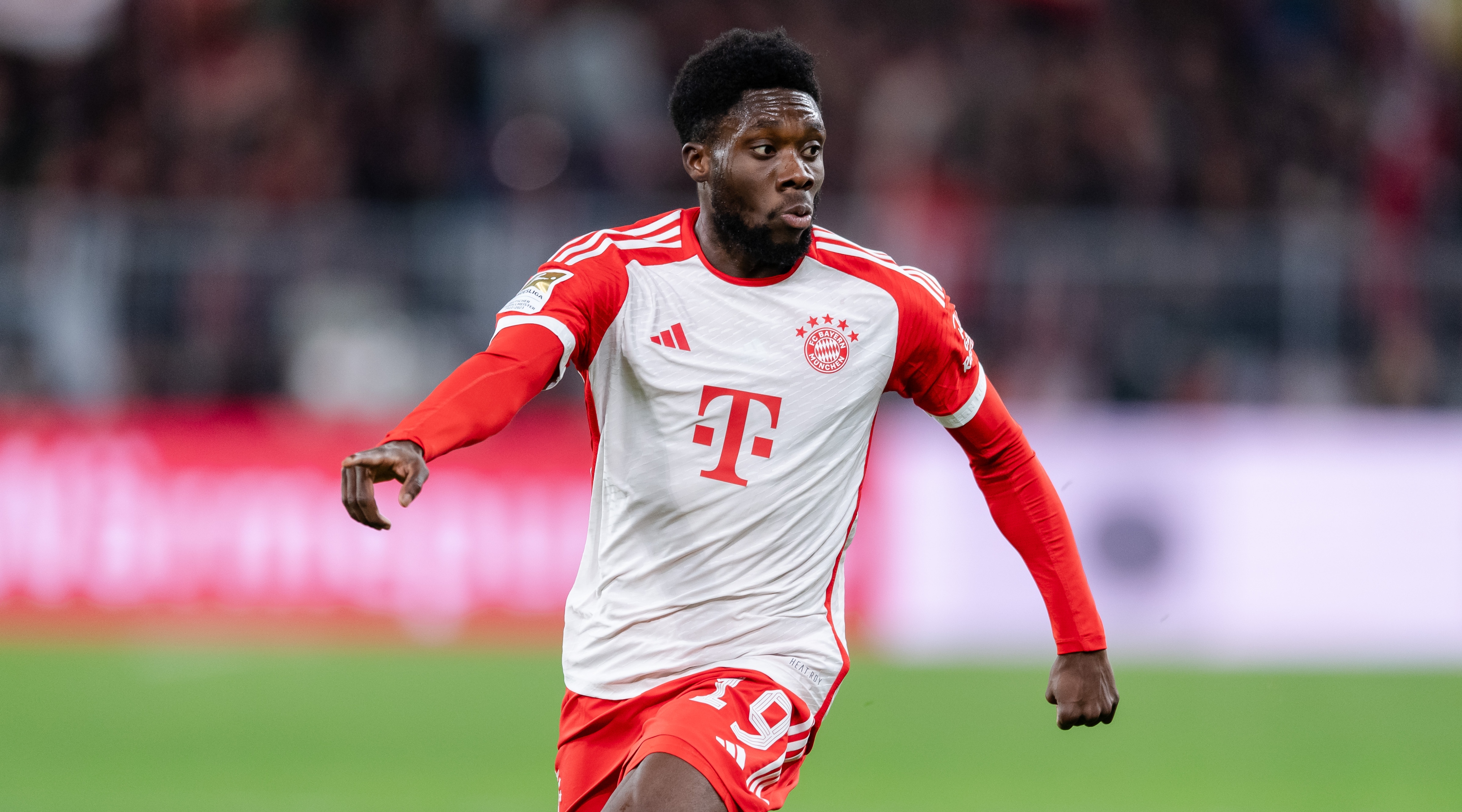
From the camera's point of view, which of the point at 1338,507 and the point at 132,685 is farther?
the point at 1338,507

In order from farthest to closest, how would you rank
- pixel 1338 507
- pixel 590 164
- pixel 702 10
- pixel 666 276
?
1. pixel 702 10
2. pixel 590 164
3. pixel 1338 507
4. pixel 666 276

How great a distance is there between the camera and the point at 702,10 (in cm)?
1458

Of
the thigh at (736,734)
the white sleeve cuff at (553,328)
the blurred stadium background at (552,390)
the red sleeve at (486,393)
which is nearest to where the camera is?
the red sleeve at (486,393)

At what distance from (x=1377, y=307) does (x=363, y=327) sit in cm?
707

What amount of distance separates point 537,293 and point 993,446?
4.00 feet

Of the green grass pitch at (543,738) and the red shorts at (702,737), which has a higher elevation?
the red shorts at (702,737)

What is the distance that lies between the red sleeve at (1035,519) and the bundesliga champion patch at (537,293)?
3.53ft

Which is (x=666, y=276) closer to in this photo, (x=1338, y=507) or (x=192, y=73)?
(x=1338, y=507)

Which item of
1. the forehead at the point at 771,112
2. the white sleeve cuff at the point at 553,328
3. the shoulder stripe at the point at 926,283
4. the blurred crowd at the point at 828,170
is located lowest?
the white sleeve cuff at the point at 553,328

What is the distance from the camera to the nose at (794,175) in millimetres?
4121

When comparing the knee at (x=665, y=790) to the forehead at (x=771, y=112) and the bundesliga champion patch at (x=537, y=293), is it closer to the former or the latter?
the bundesliga champion patch at (x=537, y=293)

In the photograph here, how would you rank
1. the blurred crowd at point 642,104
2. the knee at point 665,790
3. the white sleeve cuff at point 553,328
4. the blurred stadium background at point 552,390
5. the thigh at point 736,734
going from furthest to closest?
the blurred crowd at point 642,104
the blurred stadium background at point 552,390
the white sleeve cuff at point 553,328
the thigh at point 736,734
the knee at point 665,790

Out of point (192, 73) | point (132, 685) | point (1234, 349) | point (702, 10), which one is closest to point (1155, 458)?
point (1234, 349)

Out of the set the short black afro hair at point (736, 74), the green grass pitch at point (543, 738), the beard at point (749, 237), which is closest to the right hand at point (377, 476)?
the beard at point (749, 237)
